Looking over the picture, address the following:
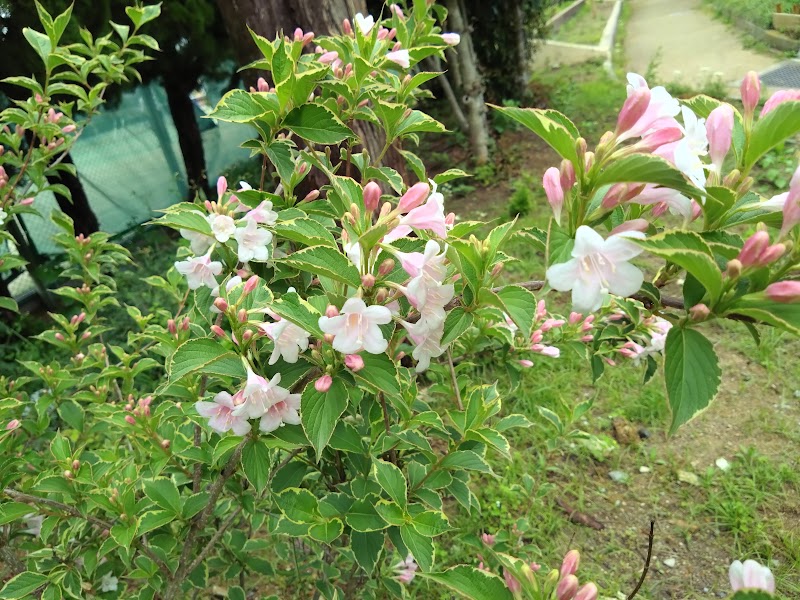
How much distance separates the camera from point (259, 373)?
3.04 ft

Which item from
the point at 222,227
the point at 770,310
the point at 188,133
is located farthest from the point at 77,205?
the point at 770,310

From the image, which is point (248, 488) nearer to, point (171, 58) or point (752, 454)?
point (752, 454)

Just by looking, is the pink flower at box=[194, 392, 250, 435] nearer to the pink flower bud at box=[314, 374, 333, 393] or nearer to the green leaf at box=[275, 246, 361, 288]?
the pink flower bud at box=[314, 374, 333, 393]

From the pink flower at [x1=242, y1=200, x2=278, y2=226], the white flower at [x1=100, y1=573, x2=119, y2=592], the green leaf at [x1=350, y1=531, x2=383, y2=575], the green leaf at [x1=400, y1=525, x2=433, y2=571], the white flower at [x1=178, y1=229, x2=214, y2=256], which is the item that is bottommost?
the white flower at [x1=100, y1=573, x2=119, y2=592]

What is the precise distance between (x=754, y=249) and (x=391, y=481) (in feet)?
2.36

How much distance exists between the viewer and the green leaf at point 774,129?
60 centimetres

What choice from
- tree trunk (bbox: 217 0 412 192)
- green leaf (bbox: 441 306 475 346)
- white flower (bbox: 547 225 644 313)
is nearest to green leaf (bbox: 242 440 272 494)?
green leaf (bbox: 441 306 475 346)

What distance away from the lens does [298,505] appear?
1.10 metres

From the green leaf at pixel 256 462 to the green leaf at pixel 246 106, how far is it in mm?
567

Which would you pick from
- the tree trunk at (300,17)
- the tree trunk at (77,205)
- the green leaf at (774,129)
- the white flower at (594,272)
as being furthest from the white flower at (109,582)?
the tree trunk at (77,205)

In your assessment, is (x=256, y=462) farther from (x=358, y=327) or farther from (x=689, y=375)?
(x=689, y=375)

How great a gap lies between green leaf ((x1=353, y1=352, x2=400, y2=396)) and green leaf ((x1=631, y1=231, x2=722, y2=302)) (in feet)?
1.29

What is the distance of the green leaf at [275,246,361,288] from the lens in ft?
2.25

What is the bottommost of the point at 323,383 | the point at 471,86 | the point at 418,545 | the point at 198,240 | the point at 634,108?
the point at 471,86
